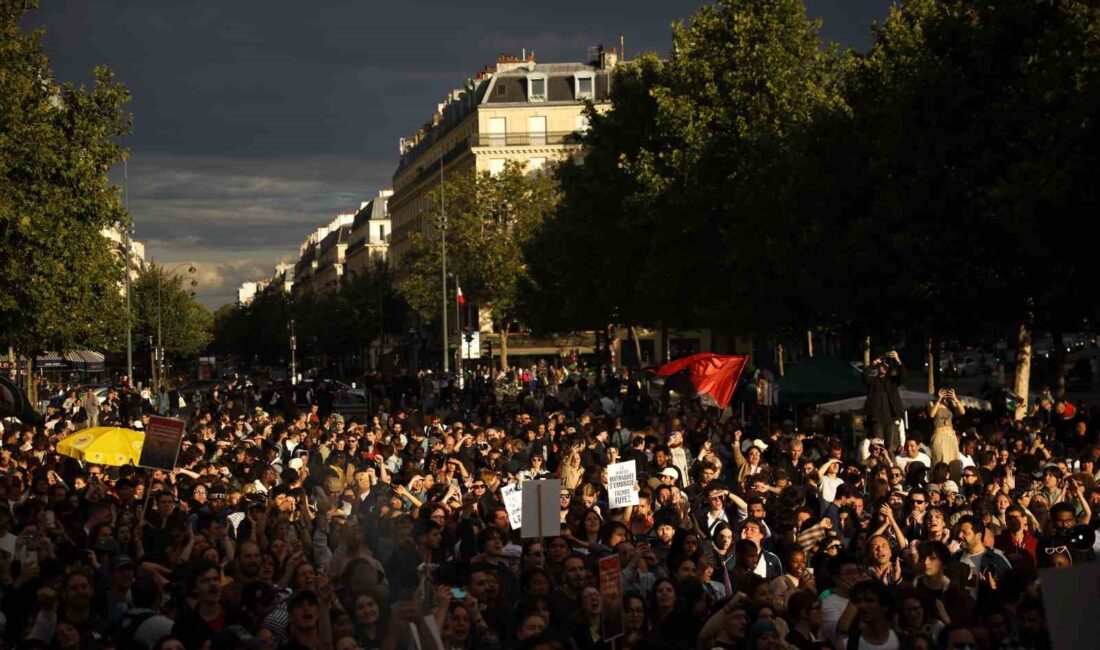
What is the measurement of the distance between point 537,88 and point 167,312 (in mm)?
33729

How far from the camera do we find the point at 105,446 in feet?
69.2

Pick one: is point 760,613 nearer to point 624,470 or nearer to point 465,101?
point 624,470

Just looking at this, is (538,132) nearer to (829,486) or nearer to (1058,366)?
(1058,366)

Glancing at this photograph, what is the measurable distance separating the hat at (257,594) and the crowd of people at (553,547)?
0.05ft

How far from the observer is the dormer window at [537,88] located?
3735 inches

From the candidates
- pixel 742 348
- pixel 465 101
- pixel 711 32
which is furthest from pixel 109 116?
pixel 465 101

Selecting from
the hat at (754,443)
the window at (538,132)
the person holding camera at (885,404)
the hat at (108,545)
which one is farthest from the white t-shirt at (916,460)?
the window at (538,132)

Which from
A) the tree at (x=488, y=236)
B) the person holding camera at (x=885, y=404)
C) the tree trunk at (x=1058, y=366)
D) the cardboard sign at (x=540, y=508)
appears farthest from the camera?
the tree at (x=488, y=236)

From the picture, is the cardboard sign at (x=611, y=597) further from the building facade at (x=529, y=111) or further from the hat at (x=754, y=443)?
the building facade at (x=529, y=111)

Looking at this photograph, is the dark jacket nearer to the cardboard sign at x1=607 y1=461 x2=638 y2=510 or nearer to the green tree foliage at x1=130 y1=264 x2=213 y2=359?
the cardboard sign at x1=607 y1=461 x2=638 y2=510

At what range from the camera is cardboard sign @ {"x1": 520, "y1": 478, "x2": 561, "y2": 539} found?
12344 millimetres

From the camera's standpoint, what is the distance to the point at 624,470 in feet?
48.5

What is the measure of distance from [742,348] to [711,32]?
149ft

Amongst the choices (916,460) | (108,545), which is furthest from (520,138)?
(108,545)
